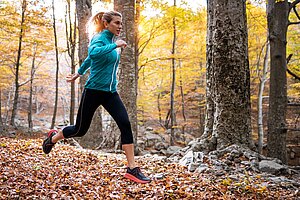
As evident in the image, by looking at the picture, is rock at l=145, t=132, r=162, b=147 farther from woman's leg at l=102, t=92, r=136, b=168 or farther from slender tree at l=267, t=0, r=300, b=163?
woman's leg at l=102, t=92, r=136, b=168

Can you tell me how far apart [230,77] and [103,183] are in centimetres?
303

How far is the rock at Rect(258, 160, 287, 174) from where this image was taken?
4.64 m

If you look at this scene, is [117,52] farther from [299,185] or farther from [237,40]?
[299,185]

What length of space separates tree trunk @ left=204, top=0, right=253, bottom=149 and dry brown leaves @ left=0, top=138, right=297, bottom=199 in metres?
1.18

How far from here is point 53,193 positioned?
3.03 metres

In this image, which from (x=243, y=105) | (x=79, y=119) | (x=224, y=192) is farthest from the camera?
(x=243, y=105)

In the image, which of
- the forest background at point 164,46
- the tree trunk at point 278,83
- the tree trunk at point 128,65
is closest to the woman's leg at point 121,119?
the tree trunk at point 128,65

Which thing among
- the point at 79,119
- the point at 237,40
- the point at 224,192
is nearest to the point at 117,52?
the point at 79,119

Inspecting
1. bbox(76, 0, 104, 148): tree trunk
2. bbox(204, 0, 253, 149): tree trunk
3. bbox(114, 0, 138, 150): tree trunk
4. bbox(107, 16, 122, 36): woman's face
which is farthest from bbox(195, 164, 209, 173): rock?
bbox(76, 0, 104, 148): tree trunk

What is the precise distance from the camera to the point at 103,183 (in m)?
3.56

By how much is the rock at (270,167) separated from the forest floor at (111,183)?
448 millimetres

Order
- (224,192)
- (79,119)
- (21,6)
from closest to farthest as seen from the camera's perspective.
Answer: (224,192)
(79,119)
(21,6)

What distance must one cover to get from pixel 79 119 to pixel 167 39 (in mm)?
14562

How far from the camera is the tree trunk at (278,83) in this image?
Answer: 7.21 meters
